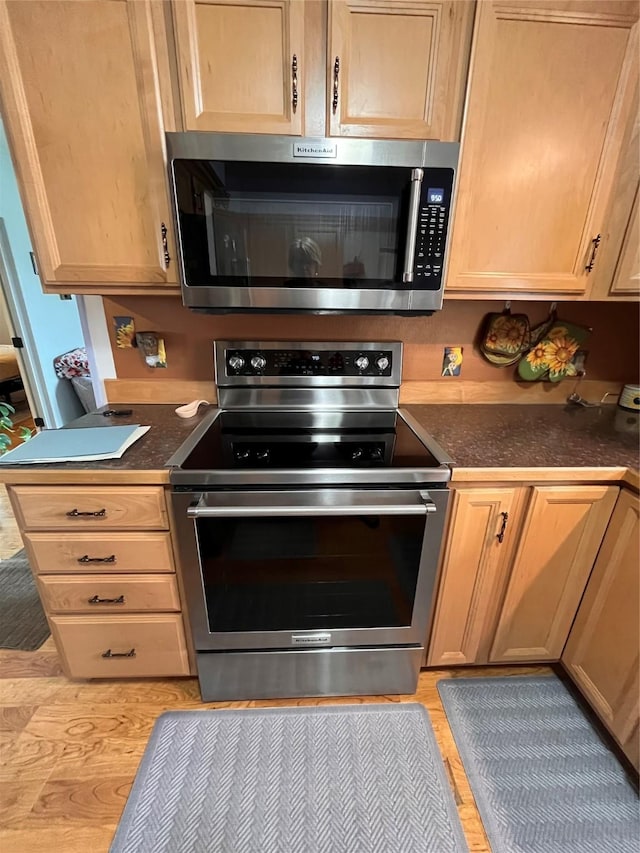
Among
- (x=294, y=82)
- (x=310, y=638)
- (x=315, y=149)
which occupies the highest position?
(x=294, y=82)

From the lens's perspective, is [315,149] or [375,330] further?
[375,330]

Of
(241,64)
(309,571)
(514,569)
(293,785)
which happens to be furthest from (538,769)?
(241,64)

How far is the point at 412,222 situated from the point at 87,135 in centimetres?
97

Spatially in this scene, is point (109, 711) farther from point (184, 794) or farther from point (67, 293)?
point (67, 293)

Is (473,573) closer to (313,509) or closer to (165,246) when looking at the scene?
(313,509)

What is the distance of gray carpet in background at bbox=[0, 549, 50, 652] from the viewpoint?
62.6 inches

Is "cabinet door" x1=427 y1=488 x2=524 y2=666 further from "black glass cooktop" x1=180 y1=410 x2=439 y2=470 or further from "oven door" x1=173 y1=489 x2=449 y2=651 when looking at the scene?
"black glass cooktop" x1=180 y1=410 x2=439 y2=470

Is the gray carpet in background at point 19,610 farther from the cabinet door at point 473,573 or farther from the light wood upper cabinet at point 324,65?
the light wood upper cabinet at point 324,65

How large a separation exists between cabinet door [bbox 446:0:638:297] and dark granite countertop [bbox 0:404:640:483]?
0.49 metres

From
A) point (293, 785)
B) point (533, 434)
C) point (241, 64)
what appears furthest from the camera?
point (533, 434)

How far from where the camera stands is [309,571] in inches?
46.6

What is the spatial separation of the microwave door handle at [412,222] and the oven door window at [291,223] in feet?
0.06

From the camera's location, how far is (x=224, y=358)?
59.7 inches

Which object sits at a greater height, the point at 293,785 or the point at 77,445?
the point at 77,445
